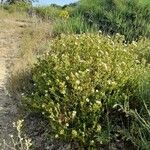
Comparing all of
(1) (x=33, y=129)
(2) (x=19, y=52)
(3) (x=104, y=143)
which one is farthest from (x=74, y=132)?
(2) (x=19, y=52)

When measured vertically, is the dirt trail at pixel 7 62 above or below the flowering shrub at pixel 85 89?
below

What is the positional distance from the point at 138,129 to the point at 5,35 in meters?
8.97

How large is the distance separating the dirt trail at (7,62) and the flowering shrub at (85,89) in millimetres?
536

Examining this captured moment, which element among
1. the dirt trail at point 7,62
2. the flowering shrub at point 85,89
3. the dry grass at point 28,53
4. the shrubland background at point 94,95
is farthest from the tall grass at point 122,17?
the flowering shrub at point 85,89

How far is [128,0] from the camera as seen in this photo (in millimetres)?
11430

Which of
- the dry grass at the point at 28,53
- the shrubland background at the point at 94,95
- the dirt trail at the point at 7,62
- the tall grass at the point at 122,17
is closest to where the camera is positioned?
the shrubland background at the point at 94,95

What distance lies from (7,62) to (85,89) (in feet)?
17.1

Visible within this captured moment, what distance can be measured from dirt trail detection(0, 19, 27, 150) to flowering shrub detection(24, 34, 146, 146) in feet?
1.76

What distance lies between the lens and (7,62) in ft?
33.4

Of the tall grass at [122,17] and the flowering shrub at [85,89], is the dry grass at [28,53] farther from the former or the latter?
the tall grass at [122,17]

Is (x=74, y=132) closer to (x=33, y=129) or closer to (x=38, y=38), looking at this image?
(x=33, y=129)

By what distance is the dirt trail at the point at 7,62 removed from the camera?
6.39 m

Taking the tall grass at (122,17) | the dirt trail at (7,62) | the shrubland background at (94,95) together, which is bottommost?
the dirt trail at (7,62)

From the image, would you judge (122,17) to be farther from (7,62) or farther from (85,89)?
(85,89)
